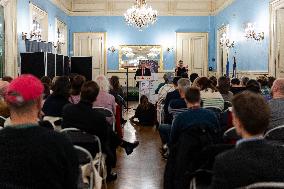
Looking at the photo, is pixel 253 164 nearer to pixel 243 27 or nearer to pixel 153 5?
pixel 243 27

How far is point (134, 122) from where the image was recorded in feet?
35.8

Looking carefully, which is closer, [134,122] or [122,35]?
[134,122]

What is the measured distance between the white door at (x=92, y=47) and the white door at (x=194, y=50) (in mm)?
3330

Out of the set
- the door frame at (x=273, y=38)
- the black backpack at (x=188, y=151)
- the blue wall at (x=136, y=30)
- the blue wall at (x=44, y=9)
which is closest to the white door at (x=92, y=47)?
the blue wall at (x=136, y=30)

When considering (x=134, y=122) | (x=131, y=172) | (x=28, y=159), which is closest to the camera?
(x=28, y=159)

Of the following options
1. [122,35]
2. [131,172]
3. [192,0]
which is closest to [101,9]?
[122,35]

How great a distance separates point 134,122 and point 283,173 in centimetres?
894

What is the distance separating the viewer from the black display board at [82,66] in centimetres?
1466

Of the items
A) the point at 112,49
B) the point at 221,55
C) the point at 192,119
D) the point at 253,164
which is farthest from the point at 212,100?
the point at 112,49

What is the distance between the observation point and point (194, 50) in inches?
736

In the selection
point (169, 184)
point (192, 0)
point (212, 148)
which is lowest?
point (169, 184)

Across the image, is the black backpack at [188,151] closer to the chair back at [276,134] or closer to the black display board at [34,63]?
the chair back at [276,134]

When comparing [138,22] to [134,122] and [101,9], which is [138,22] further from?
[134,122]

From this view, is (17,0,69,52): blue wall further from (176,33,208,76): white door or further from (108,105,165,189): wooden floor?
(176,33,208,76): white door
